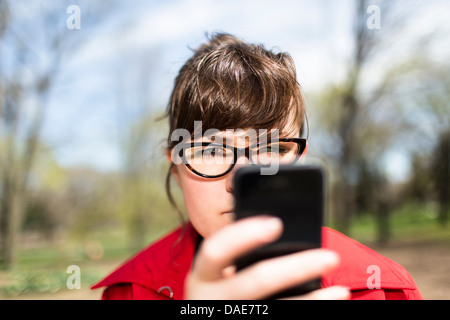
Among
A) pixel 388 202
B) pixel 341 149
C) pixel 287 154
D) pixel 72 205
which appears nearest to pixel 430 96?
pixel 341 149

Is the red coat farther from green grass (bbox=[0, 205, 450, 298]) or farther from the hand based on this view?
green grass (bbox=[0, 205, 450, 298])

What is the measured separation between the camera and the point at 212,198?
1.11 m

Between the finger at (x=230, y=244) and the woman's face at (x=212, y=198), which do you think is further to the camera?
the woman's face at (x=212, y=198)

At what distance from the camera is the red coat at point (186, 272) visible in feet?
3.77

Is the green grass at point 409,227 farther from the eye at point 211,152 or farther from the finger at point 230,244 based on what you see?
the finger at point 230,244

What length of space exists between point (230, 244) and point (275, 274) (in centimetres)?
9

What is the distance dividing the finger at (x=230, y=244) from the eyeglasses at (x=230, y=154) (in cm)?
46

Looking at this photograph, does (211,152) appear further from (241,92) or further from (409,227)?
(409,227)

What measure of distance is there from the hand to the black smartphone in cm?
6

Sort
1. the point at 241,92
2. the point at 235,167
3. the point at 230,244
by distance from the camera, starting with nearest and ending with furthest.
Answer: the point at 230,244
the point at 235,167
the point at 241,92

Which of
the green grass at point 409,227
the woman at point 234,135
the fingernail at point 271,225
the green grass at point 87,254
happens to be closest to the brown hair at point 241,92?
the woman at point 234,135

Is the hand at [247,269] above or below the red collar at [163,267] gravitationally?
above

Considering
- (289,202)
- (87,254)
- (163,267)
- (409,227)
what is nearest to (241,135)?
(289,202)
